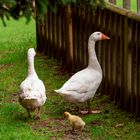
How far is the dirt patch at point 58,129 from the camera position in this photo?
724cm

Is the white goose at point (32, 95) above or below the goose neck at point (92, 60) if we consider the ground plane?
below

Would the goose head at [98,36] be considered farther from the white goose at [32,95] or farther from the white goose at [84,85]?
the white goose at [32,95]

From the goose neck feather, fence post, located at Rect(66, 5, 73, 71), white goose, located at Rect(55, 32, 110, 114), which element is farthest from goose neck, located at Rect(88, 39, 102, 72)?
fence post, located at Rect(66, 5, 73, 71)

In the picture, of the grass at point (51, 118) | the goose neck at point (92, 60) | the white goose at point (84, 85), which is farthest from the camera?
the goose neck at point (92, 60)

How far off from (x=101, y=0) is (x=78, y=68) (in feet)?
19.4

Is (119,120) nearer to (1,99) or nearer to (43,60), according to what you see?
(1,99)

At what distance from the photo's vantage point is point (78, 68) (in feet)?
33.6

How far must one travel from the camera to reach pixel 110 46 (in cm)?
864

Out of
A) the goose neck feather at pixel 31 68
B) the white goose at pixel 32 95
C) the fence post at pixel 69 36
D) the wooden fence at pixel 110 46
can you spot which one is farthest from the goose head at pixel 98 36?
the fence post at pixel 69 36

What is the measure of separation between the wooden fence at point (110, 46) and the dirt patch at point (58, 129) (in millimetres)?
983

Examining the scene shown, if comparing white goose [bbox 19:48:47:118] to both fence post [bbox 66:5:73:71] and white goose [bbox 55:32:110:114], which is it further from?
fence post [bbox 66:5:73:71]

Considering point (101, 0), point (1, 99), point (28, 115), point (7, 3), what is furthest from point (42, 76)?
point (7, 3)

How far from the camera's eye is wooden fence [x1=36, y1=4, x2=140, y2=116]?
7.85 meters

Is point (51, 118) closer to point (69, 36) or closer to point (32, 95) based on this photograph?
point (32, 95)
